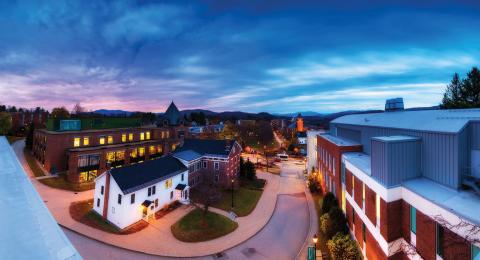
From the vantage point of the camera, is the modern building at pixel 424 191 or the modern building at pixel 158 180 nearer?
the modern building at pixel 424 191

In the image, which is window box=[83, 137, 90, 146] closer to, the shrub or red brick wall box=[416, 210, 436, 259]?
the shrub

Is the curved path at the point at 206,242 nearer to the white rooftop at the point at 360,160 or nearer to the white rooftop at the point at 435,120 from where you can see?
the white rooftop at the point at 360,160

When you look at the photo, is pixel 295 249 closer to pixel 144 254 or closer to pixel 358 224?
pixel 358 224

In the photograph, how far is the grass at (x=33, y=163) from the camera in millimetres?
36812

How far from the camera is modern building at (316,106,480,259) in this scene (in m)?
9.77

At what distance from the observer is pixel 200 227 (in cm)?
2350

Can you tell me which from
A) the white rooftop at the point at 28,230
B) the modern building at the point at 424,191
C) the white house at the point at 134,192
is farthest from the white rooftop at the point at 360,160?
the white house at the point at 134,192

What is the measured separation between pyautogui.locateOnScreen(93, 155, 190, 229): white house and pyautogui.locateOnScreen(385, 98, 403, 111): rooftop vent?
26479mm

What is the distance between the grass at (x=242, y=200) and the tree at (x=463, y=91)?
3594 centimetres

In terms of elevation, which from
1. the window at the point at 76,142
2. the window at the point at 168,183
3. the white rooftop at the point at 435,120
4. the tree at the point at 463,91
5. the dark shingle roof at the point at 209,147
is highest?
the tree at the point at 463,91

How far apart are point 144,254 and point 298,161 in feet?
162

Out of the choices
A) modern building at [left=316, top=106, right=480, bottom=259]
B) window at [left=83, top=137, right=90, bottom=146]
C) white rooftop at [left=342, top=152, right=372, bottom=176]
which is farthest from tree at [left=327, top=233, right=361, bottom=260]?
window at [left=83, top=137, right=90, bottom=146]

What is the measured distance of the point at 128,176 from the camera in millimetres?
24938

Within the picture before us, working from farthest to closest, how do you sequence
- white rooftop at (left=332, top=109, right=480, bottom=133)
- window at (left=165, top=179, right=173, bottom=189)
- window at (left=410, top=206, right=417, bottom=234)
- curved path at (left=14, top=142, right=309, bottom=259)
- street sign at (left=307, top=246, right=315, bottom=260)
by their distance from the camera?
window at (left=165, top=179, right=173, bottom=189)
curved path at (left=14, top=142, right=309, bottom=259)
street sign at (left=307, top=246, right=315, bottom=260)
white rooftop at (left=332, top=109, right=480, bottom=133)
window at (left=410, top=206, right=417, bottom=234)
